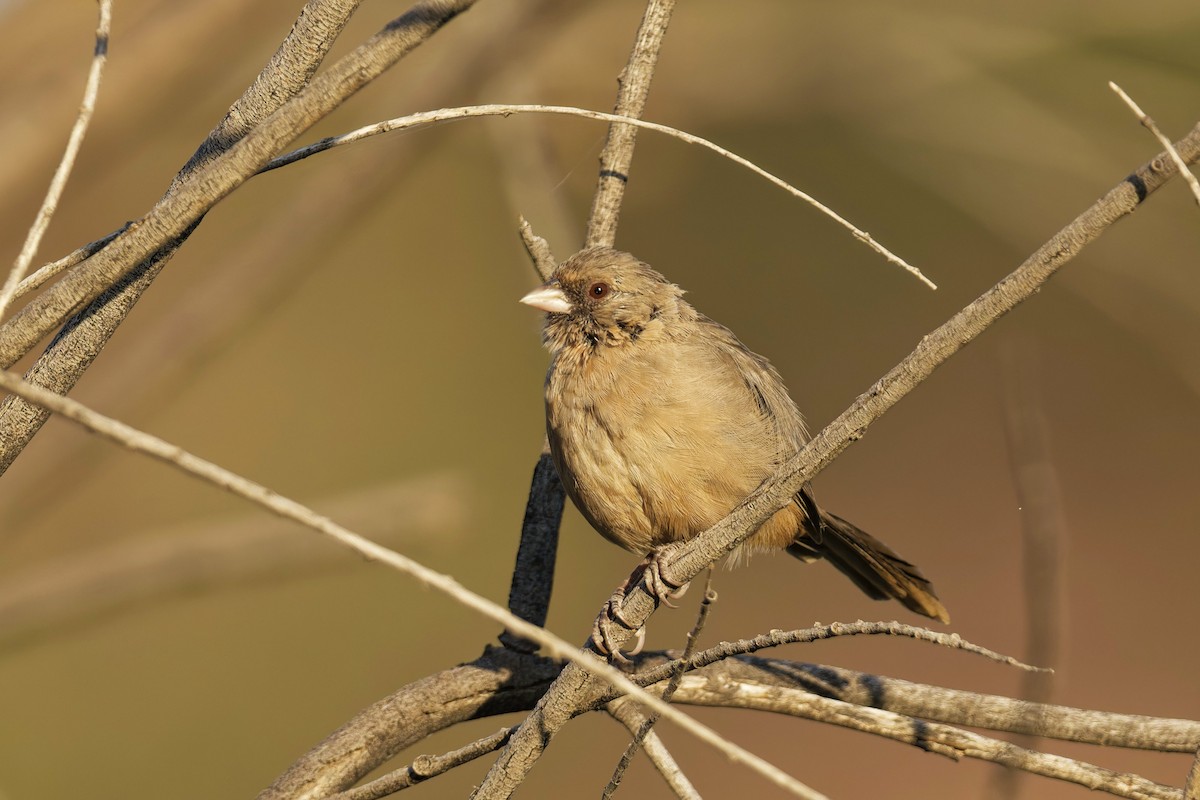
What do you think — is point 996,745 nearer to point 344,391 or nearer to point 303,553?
point 303,553

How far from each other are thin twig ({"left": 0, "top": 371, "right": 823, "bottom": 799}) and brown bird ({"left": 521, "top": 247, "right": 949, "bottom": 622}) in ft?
5.60

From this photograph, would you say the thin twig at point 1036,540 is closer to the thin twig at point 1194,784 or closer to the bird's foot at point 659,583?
the thin twig at point 1194,784

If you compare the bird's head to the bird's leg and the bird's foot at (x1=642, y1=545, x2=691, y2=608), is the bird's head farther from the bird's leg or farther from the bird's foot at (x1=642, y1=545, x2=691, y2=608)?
the bird's foot at (x1=642, y1=545, x2=691, y2=608)

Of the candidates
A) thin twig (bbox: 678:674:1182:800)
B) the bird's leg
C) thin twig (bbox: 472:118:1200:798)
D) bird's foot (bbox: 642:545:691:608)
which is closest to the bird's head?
the bird's leg

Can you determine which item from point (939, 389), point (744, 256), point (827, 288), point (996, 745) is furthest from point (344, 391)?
point (996, 745)

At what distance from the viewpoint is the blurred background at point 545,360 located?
3215 mm

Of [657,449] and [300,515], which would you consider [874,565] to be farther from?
[300,515]

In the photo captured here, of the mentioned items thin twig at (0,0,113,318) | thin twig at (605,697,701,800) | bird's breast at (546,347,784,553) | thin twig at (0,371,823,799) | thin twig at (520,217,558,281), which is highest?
thin twig at (520,217,558,281)

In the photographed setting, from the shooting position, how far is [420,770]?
7.76ft

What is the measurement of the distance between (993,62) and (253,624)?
594 cm

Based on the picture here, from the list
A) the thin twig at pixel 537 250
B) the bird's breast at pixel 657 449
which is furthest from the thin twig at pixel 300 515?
the thin twig at pixel 537 250

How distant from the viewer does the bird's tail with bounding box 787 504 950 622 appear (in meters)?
4.04

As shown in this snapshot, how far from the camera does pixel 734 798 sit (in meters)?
6.68

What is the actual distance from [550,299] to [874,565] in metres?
1.53
